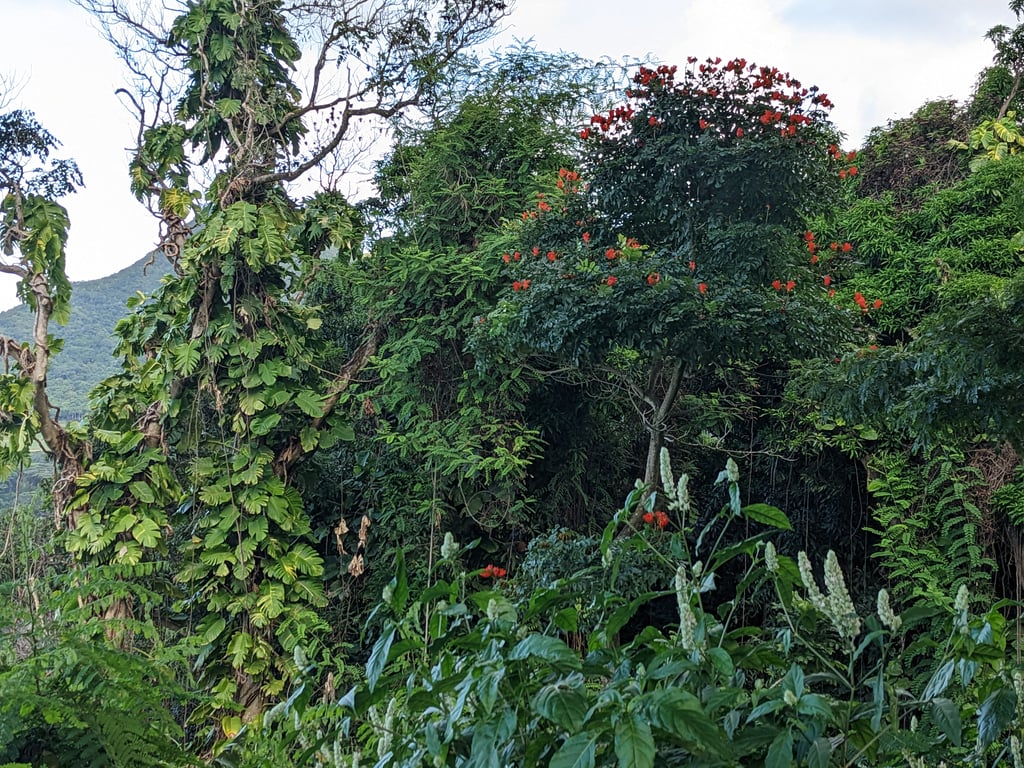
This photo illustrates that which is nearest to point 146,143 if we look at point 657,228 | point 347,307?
point 347,307

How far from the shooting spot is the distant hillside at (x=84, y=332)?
328 inches

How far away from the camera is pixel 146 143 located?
523 cm

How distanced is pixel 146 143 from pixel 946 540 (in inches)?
193

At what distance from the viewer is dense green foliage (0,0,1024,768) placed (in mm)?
4047

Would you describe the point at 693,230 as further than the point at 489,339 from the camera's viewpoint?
No

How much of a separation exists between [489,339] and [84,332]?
19.6 feet

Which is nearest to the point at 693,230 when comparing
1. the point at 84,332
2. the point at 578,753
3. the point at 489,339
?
the point at 489,339

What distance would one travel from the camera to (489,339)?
4809mm

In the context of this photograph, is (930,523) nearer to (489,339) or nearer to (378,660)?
(489,339)

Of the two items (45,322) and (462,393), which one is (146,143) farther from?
(462,393)

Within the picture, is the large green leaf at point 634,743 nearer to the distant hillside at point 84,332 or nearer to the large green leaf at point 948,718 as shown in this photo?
the large green leaf at point 948,718

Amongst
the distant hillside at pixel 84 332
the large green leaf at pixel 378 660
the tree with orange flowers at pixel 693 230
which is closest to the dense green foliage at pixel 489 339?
the tree with orange flowers at pixel 693 230

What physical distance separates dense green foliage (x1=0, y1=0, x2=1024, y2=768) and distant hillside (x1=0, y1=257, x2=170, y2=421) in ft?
8.60

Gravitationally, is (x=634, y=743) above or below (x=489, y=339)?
below
